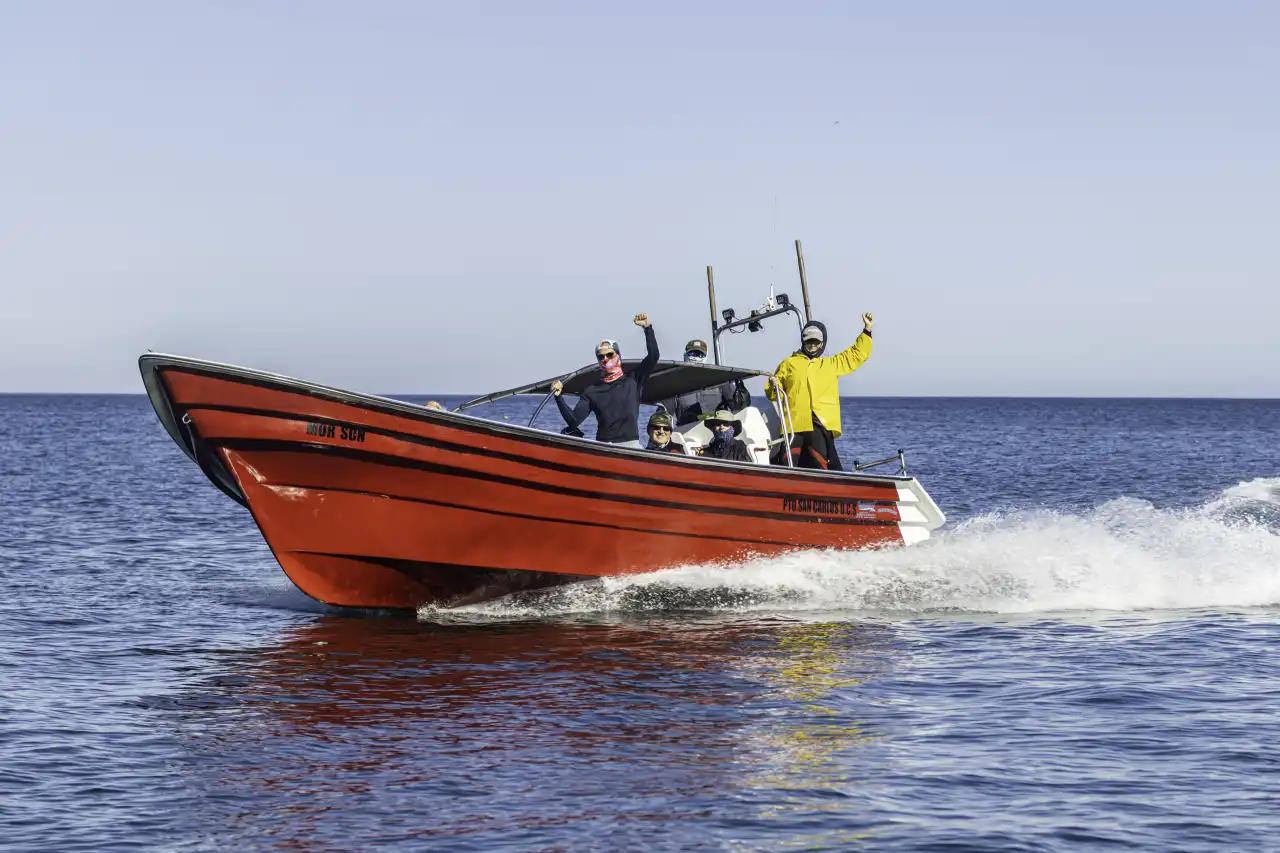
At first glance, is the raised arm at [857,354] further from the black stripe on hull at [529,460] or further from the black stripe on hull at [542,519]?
the black stripe on hull at [542,519]

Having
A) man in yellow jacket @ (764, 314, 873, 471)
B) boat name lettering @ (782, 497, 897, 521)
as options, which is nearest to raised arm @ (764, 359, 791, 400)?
man in yellow jacket @ (764, 314, 873, 471)

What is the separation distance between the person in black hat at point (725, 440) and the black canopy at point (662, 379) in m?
0.46

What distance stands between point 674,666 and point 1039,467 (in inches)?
1354

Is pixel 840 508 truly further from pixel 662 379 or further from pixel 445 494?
pixel 445 494

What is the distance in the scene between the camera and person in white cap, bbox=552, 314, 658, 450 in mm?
13039

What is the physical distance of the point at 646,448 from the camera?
516 inches

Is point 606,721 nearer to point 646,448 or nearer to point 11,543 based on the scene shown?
point 646,448

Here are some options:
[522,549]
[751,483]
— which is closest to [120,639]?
[522,549]

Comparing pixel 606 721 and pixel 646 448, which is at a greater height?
pixel 646 448

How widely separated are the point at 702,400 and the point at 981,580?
11.1 ft

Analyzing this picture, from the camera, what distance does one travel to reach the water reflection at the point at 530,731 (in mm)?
7379

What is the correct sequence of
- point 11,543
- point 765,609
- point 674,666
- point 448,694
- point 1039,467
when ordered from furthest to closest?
point 1039,467
point 11,543
point 765,609
point 674,666
point 448,694

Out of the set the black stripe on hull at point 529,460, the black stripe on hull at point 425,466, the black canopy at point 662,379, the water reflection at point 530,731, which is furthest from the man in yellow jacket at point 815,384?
the water reflection at point 530,731

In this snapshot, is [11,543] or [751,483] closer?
[751,483]
